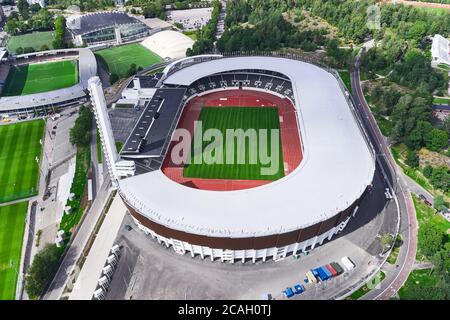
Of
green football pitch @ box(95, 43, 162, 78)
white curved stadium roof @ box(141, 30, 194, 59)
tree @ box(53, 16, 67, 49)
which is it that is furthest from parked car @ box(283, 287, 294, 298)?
tree @ box(53, 16, 67, 49)

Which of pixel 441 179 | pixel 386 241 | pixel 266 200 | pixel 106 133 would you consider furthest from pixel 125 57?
pixel 386 241

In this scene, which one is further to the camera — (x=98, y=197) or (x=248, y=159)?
(x=248, y=159)

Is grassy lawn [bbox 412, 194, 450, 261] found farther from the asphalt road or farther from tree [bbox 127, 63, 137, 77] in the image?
tree [bbox 127, 63, 137, 77]

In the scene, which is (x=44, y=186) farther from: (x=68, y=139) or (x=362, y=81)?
(x=362, y=81)

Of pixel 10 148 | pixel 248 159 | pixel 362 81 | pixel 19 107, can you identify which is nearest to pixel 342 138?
pixel 248 159

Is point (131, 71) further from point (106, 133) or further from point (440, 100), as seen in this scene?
point (440, 100)

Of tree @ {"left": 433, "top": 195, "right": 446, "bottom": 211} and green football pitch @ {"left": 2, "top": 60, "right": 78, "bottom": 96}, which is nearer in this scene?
tree @ {"left": 433, "top": 195, "right": 446, "bottom": 211}
